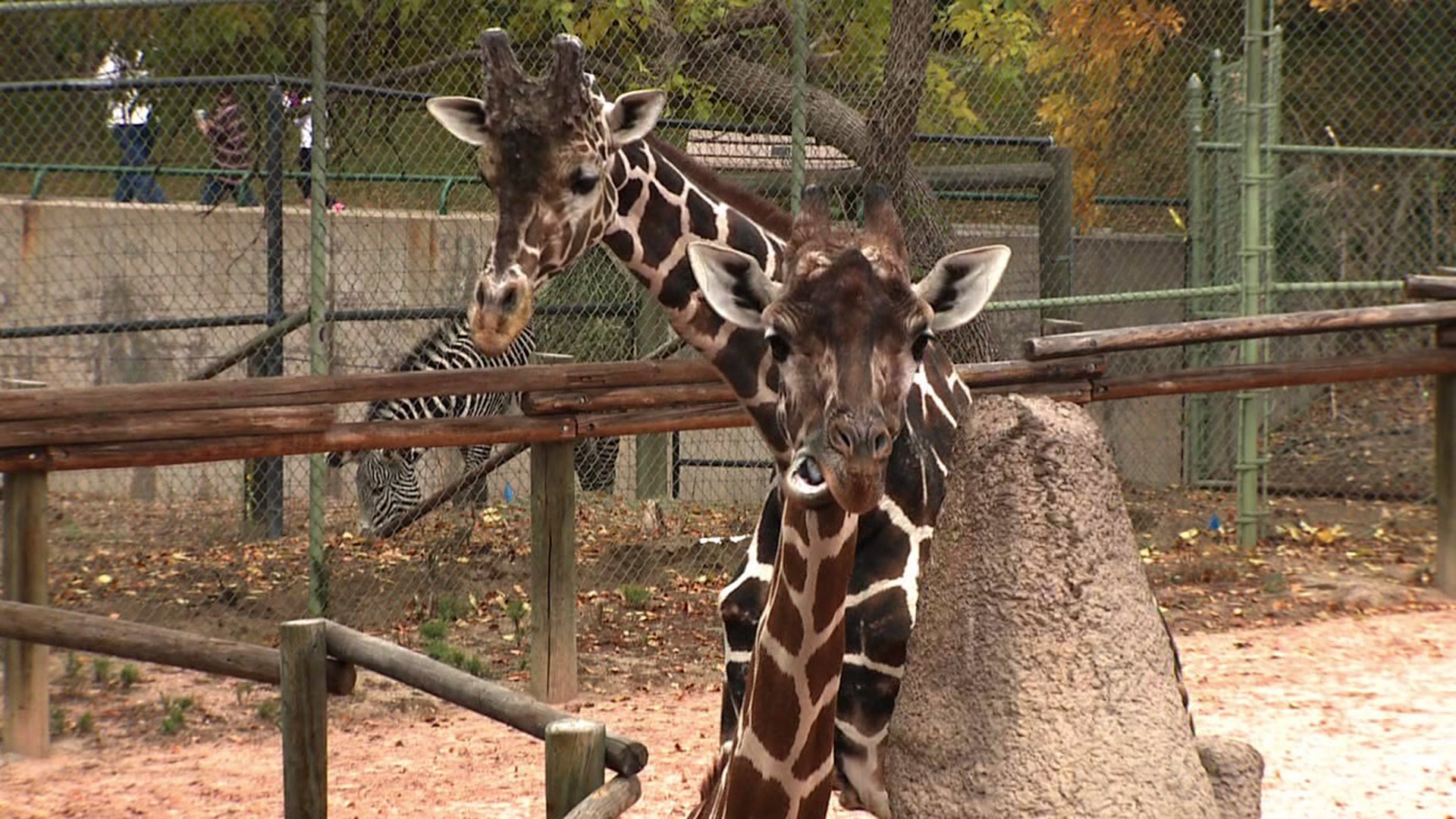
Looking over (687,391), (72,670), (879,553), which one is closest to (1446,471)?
(687,391)

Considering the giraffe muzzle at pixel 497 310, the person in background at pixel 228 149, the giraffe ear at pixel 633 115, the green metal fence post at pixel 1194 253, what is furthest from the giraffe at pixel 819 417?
the green metal fence post at pixel 1194 253

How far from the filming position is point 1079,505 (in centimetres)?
301

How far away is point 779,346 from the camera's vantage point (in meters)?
3.67

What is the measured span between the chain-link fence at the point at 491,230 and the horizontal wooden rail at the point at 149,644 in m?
3.30

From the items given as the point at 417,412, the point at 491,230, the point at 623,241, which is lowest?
the point at 417,412

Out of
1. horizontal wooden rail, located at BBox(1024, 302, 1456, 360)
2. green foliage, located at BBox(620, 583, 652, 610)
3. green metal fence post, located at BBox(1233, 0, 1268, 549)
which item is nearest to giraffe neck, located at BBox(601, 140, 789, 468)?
horizontal wooden rail, located at BBox(1024, 302, 1456, 360)

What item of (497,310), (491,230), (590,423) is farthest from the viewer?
(491,230)

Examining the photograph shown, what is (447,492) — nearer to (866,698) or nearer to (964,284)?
(866,698)

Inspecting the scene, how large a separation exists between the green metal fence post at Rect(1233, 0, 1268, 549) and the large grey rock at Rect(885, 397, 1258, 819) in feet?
27.2

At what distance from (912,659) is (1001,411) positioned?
0.44m

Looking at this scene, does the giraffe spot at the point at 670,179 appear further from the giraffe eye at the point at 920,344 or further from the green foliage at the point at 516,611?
the green foliage at the point at 516,611

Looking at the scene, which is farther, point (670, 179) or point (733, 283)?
point (670, 179)

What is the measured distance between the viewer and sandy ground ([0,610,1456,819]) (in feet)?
21.7

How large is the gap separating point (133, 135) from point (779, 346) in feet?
27.1
